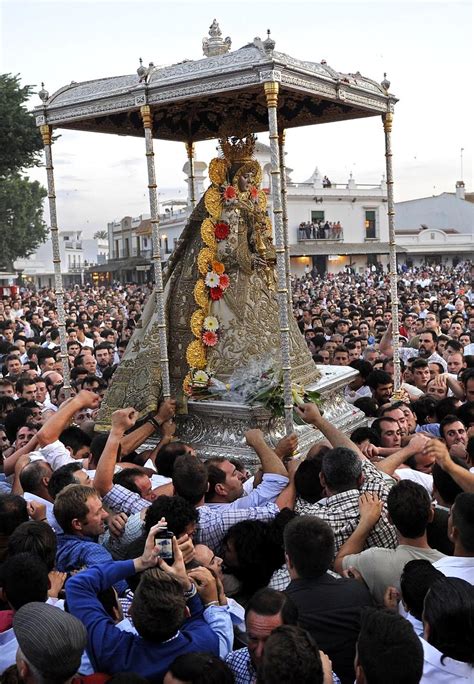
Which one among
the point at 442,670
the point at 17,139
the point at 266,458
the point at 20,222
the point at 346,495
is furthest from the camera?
the point at 20,222

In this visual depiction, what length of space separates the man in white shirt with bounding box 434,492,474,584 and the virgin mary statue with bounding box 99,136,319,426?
4032 mm

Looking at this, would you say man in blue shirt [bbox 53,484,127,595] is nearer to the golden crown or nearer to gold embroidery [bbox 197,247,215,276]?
gold embroidery [bbox 197,247,215,276]

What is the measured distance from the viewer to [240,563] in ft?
11.2

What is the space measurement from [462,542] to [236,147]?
17.8 feet

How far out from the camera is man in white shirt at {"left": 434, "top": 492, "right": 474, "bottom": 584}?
3.00 m

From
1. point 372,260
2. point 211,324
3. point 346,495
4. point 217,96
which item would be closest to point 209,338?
point 211,324

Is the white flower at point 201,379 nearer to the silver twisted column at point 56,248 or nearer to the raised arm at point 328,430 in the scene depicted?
the silver twisted column at point 56,248

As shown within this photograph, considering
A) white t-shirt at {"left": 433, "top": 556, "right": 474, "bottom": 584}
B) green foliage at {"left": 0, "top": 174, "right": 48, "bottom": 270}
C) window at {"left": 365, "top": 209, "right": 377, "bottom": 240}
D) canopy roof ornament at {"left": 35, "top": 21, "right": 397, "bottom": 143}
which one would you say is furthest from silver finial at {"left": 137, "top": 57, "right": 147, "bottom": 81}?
window at {"left": 365, "top": 209, "right": 377, "bottom": 240}

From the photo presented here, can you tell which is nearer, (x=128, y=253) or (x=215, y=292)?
(x=215, y=292)

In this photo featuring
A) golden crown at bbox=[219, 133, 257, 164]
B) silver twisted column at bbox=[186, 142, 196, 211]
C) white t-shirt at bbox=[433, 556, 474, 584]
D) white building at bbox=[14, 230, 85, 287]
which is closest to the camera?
white t-shirt at bbox=[433, 556, 474, 584]

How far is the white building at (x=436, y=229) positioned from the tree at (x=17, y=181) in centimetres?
2067

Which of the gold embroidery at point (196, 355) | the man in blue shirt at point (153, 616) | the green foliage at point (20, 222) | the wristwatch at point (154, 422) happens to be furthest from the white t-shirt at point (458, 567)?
the green foliage at point (20, 222)

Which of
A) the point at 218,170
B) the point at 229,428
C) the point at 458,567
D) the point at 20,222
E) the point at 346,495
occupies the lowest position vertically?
the point at 229,428

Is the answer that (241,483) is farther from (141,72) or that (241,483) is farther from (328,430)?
(141,72)
